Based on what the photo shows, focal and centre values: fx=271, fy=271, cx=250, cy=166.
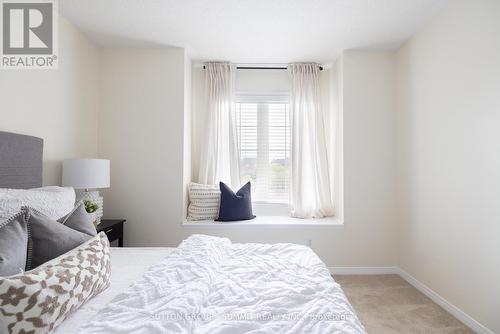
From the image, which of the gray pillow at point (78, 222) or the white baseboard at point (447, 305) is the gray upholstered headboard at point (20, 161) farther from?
the white baseboard at point (447, 305)

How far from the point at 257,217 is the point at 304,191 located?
27.0 inches

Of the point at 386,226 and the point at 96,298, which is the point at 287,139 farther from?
the point at 96,298

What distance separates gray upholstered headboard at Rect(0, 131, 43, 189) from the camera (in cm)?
178

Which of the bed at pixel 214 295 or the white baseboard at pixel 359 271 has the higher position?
the bed at pixel 214 295

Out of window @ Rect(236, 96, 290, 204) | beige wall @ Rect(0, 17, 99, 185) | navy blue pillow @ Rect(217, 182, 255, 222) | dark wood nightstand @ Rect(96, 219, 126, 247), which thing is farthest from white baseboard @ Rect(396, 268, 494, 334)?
beige wall @ Rect(0, 17, 99, 185)

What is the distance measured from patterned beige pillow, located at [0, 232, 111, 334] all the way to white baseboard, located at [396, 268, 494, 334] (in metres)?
2.55

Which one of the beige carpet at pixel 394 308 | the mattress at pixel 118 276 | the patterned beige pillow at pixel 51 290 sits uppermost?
the patterned beige pillow at pixel 51 290

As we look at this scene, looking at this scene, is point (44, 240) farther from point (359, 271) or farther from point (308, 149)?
point (359, 271)

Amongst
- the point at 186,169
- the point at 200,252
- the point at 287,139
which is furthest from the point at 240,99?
the point at 200,252

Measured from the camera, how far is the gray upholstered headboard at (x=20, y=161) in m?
1.78

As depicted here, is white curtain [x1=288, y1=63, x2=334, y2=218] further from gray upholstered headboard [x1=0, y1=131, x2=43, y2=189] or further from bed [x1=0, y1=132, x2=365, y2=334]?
gray upholstered headboard [x1=0, y1=131, x2=43, y2=189]

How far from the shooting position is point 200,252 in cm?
155

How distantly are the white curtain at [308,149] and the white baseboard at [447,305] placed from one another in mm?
1065

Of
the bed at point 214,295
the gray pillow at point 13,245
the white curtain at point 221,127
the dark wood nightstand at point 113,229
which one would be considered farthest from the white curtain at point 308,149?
the gray pillow at point 13,245
